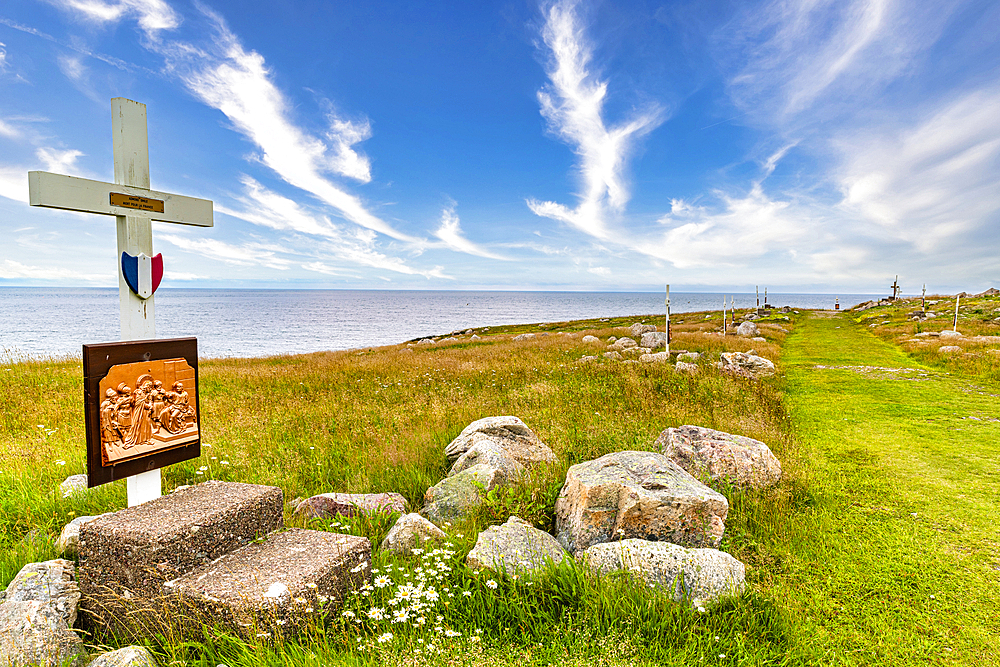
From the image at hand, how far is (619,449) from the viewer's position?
7.01 m

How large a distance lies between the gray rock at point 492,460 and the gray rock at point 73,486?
4599mm

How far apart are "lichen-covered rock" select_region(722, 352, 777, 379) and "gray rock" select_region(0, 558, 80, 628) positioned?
49.1ft

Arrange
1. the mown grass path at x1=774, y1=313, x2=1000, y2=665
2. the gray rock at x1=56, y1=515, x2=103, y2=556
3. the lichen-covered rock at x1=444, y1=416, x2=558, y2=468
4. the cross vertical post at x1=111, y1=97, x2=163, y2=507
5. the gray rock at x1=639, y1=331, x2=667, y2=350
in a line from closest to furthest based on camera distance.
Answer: the mown grass path at x1=774, y1=313, x2=1000, y2=665 < the gray rock at x1=56, y1=515, x2=103, y2=556 < the cross vertical post at x1=111, y1=97, x2=163, y2=507 < the lichen-covered rock at x1=444, y1=416, x2=558, y2=468 < the gray rock at x1=639, y1=331, x2=667, y2=350

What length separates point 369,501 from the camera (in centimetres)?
515

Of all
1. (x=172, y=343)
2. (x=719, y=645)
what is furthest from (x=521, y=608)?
(x=172, y=343)

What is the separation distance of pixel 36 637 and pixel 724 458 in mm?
6944

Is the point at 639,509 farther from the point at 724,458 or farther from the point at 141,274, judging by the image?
the point at 141,274

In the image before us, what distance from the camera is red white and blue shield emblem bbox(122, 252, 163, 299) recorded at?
15.4 ft

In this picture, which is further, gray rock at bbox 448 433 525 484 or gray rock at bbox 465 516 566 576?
gray rock at bbox 448 433 525 484

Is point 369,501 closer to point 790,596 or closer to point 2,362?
point 790,596

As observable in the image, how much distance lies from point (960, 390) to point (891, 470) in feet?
27.2

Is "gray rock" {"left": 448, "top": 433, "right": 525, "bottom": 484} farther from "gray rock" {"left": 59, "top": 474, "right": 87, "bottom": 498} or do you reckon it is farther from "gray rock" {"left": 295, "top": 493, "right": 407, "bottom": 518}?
"gray rock" {"left": 59, "top": 474, "right": 87, "bottom": 498}

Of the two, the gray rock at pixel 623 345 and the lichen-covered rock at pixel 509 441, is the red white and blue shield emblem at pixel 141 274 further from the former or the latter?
the gray rock at pixel 623 345

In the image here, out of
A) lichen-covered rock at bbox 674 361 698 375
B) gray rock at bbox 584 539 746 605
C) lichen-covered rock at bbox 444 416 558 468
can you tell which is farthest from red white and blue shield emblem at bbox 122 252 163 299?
lichen-covered rock at bbox 674 361 698 375
